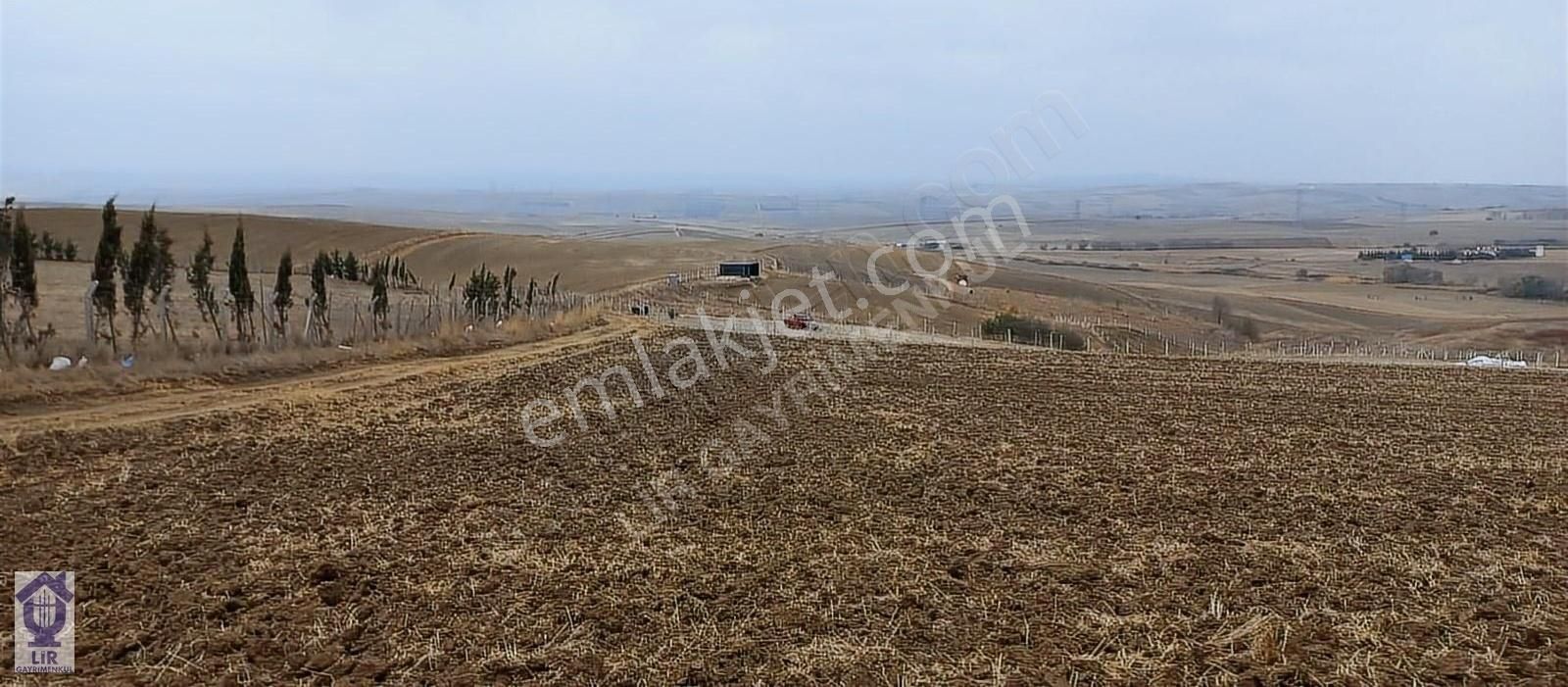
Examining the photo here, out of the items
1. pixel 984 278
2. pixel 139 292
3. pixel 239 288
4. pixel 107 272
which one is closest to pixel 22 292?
pixel 107 272

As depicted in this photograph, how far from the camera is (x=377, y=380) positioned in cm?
1486

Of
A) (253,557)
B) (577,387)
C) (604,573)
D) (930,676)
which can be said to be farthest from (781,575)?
(577,387)

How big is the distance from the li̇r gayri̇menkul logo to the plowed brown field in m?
0.09

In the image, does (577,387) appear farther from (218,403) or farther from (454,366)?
(218,403)

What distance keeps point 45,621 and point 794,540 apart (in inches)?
185

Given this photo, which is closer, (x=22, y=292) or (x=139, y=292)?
(x=22, y=292)

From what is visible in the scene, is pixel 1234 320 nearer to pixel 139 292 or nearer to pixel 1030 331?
pixel 1030 331

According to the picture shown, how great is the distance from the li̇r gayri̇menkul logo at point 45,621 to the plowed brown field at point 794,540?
3.5 inches

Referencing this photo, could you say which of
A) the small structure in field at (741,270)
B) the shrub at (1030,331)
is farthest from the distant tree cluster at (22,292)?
the small structure in field at (741,270)

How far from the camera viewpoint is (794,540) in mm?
8086

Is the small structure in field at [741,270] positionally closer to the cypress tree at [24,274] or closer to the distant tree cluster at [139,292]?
the distant tree cluster at [139,292]

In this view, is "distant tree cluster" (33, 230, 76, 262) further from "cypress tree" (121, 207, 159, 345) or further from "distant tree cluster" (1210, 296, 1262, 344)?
"distant tree cluster" (1210, 296, 1262, 344)

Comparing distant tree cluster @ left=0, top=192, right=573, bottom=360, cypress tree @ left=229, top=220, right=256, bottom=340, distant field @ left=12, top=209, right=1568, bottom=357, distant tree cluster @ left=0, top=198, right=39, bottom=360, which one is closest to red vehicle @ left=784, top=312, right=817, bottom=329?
distant field @ left=12, top=209, right=1568, bottom=357

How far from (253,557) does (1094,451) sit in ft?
25.9
